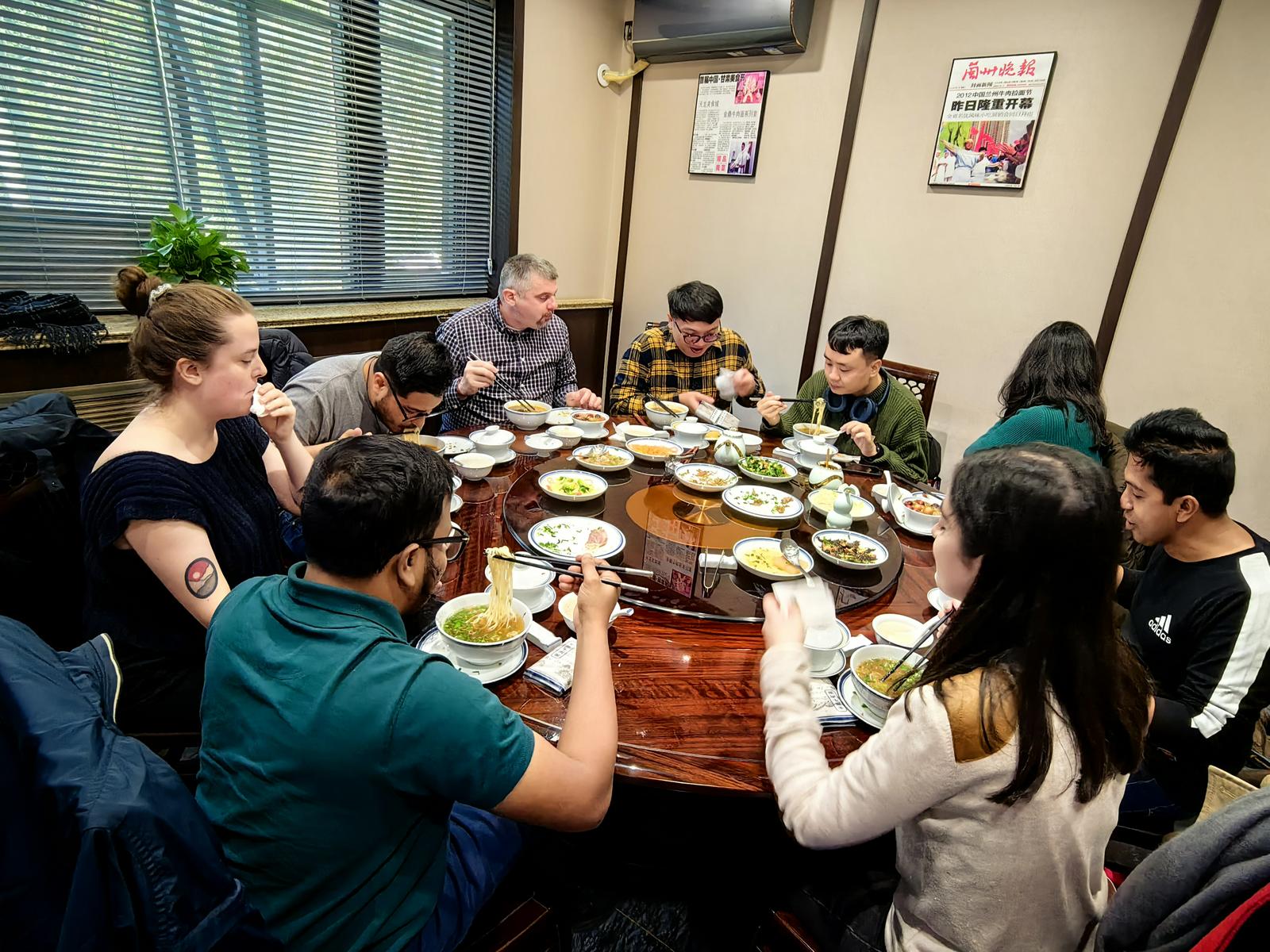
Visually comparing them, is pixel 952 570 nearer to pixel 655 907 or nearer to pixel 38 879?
pixel 38 879

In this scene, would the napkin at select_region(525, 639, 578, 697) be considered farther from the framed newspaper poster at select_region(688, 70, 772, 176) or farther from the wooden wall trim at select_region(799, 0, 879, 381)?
the framed newspaper poster at select_region(688, 70, 772, 176)

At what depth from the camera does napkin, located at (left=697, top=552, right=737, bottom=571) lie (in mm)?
1730

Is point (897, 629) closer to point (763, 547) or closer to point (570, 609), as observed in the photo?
point (763, 547)

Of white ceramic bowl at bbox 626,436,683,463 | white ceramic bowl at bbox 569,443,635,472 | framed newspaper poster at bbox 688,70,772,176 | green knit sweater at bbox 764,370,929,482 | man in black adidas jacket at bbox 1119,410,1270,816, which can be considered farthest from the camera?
framed newspaper poster at bbox 688,70,772,176

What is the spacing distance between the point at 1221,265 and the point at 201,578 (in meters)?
4.35

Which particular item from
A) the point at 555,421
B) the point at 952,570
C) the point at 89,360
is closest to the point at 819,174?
the point at 555,421

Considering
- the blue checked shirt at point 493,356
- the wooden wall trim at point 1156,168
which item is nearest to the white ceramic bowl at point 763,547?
the blue checked shirt at point 493,356

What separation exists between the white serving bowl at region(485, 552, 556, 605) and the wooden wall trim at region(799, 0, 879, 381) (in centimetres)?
349

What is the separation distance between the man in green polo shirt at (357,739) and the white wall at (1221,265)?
3774 mm

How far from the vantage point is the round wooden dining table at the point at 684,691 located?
3.77ft

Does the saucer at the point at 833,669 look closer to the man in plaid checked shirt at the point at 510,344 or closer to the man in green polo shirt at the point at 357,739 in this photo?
the man in green polo shirt at the point at 357,739

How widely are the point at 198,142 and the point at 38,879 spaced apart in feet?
12.4

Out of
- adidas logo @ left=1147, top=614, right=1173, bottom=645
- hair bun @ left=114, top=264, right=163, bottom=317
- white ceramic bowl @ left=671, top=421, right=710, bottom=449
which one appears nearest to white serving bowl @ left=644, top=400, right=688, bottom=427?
white ceramic bowl @ left=671, top=421, right=710, bottom=449

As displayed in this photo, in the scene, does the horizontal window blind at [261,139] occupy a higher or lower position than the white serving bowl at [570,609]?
higher
